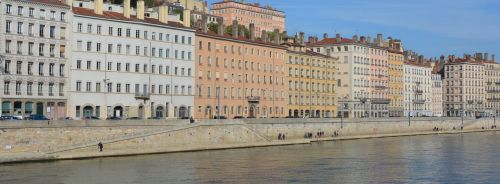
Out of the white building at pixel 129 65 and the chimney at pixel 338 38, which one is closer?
the white building at pixel 129 65

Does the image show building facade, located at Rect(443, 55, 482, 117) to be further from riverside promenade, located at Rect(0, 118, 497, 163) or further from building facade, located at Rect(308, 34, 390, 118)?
riverside promenade, located at Rect(0, 118, 497, 163)

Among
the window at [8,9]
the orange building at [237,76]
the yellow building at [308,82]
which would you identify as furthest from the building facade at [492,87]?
the window at [8,9]

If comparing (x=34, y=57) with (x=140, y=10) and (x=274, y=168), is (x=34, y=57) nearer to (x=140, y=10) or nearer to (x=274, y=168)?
(x=140, y=10)

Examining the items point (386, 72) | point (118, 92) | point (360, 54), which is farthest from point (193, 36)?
point (386, 72)

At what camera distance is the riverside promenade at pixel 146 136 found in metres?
60.7

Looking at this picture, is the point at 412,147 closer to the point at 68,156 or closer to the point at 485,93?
the point at 68,156

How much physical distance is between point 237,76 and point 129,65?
19761 millimetres

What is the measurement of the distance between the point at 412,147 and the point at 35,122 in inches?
1734

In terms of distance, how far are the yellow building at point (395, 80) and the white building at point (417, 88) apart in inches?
84.0

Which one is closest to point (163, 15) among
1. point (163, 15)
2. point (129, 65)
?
point (163, 15)

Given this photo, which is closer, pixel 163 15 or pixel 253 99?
pixel 163 15

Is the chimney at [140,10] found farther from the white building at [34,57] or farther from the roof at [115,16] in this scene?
the white building at [34,57]

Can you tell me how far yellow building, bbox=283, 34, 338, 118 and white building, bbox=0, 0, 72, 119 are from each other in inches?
1661

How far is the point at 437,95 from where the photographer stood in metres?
173
